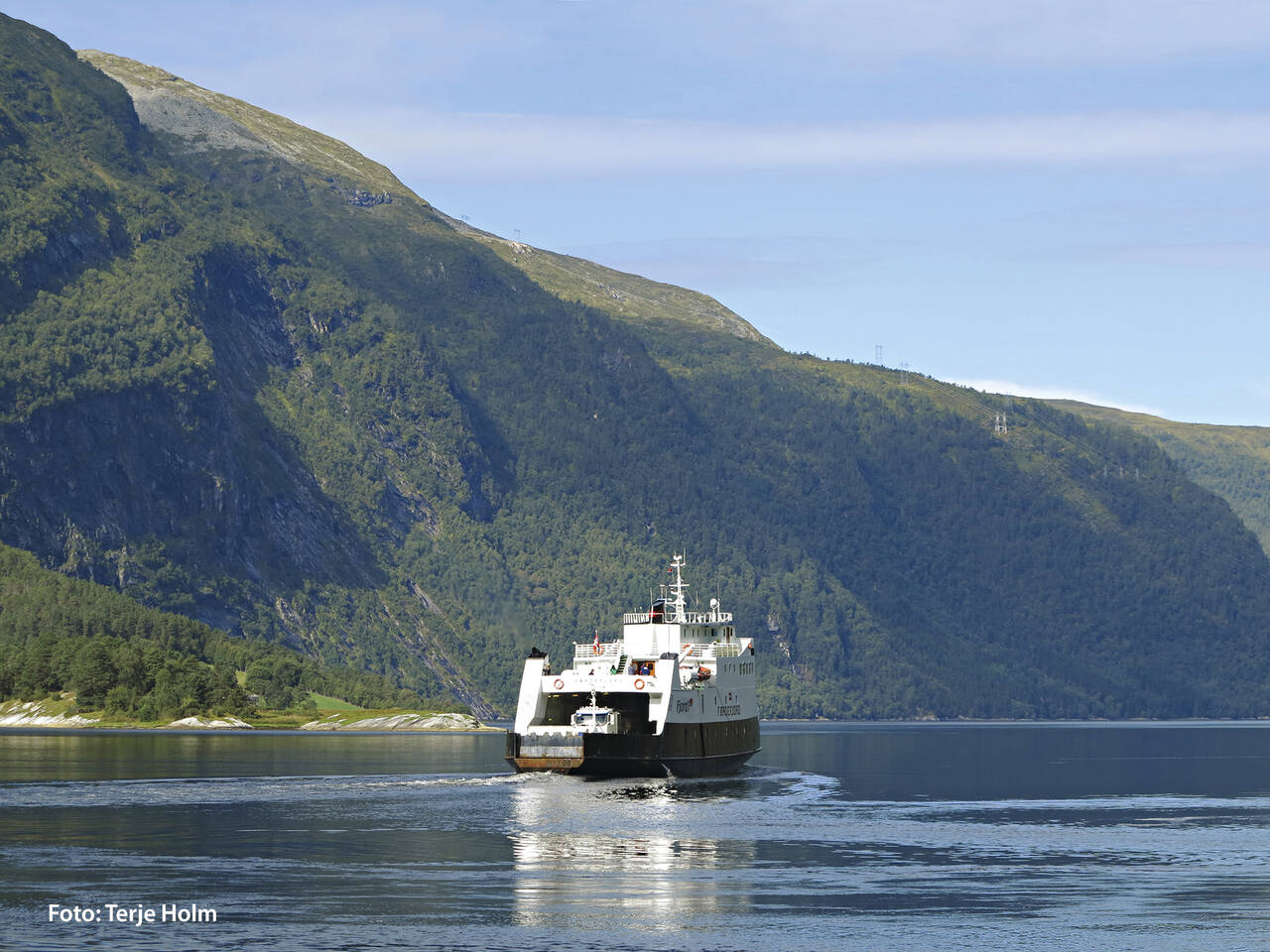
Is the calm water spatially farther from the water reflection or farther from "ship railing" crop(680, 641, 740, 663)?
"ship railing" crop(680, 641, 740, 663)

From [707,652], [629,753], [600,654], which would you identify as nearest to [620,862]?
[629,753]

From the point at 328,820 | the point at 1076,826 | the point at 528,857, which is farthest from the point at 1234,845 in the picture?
the point at 328,820

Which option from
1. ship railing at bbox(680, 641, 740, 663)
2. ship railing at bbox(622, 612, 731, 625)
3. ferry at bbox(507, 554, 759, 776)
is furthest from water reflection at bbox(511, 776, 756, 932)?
ship railing at bbox(622, 612, 731, 625)

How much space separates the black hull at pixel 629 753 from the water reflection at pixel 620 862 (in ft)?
37.5

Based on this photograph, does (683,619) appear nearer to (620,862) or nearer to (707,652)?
(707,652)

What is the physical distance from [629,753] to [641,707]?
15.2 ft

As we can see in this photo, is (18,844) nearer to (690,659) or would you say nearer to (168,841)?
(168,841)

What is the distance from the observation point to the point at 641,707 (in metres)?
152

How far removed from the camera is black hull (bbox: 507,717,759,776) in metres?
149

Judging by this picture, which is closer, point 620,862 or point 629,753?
point 620,862

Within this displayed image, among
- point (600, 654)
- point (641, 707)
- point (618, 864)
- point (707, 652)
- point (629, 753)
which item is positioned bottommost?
point (618, 864)

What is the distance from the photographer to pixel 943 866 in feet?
313

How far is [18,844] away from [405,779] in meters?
61.0

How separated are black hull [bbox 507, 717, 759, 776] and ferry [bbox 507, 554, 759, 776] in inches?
3.2
